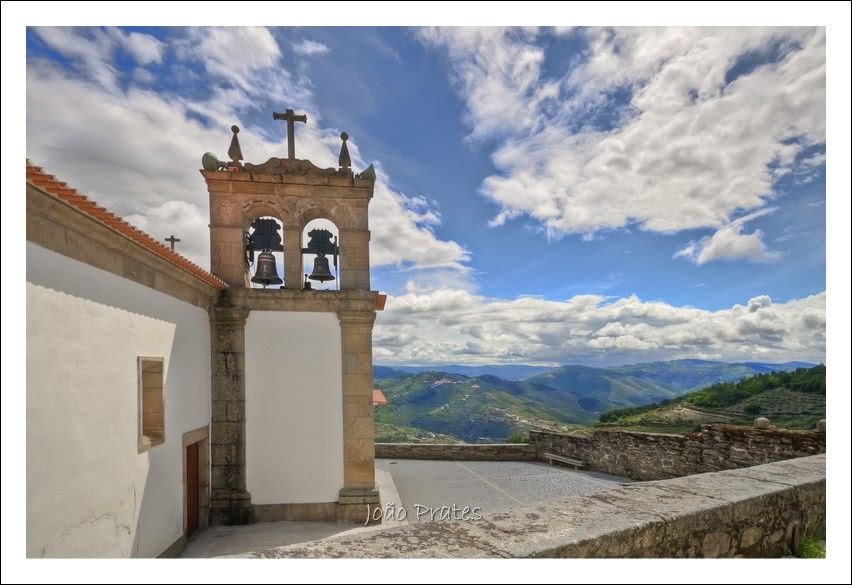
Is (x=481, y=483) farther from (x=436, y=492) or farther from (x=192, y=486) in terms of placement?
(x=192, y=486)

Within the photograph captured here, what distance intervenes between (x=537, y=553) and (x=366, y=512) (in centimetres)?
570

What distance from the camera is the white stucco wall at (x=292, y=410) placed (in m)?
6.68

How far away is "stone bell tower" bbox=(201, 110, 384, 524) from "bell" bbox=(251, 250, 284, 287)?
2cm

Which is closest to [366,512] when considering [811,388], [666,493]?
[666,493]

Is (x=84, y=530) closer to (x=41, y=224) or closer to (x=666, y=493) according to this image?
(x=41, y=224)

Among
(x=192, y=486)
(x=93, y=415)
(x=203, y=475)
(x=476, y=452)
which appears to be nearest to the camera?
(x=93, y=415)

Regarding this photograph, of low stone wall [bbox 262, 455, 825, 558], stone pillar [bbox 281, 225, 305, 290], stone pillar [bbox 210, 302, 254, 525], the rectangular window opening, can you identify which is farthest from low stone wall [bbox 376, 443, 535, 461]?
low stone wall [bbox 262, 455, 825, 558]

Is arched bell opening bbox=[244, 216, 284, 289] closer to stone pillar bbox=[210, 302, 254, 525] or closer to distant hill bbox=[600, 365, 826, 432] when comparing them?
stone pillar bbox=[210, 302, 254, 525]

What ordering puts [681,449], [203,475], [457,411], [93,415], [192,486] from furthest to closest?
[457,411] → [681,449] → [203,475] → [192,486] → [93,415]

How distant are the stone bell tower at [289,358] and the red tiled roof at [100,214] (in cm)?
166

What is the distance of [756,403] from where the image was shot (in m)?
16.2

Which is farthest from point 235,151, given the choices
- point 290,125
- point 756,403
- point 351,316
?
point 756,403

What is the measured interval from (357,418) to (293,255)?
3.14 meters

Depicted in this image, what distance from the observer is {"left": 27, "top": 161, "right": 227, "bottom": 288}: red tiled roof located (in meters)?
3.01
